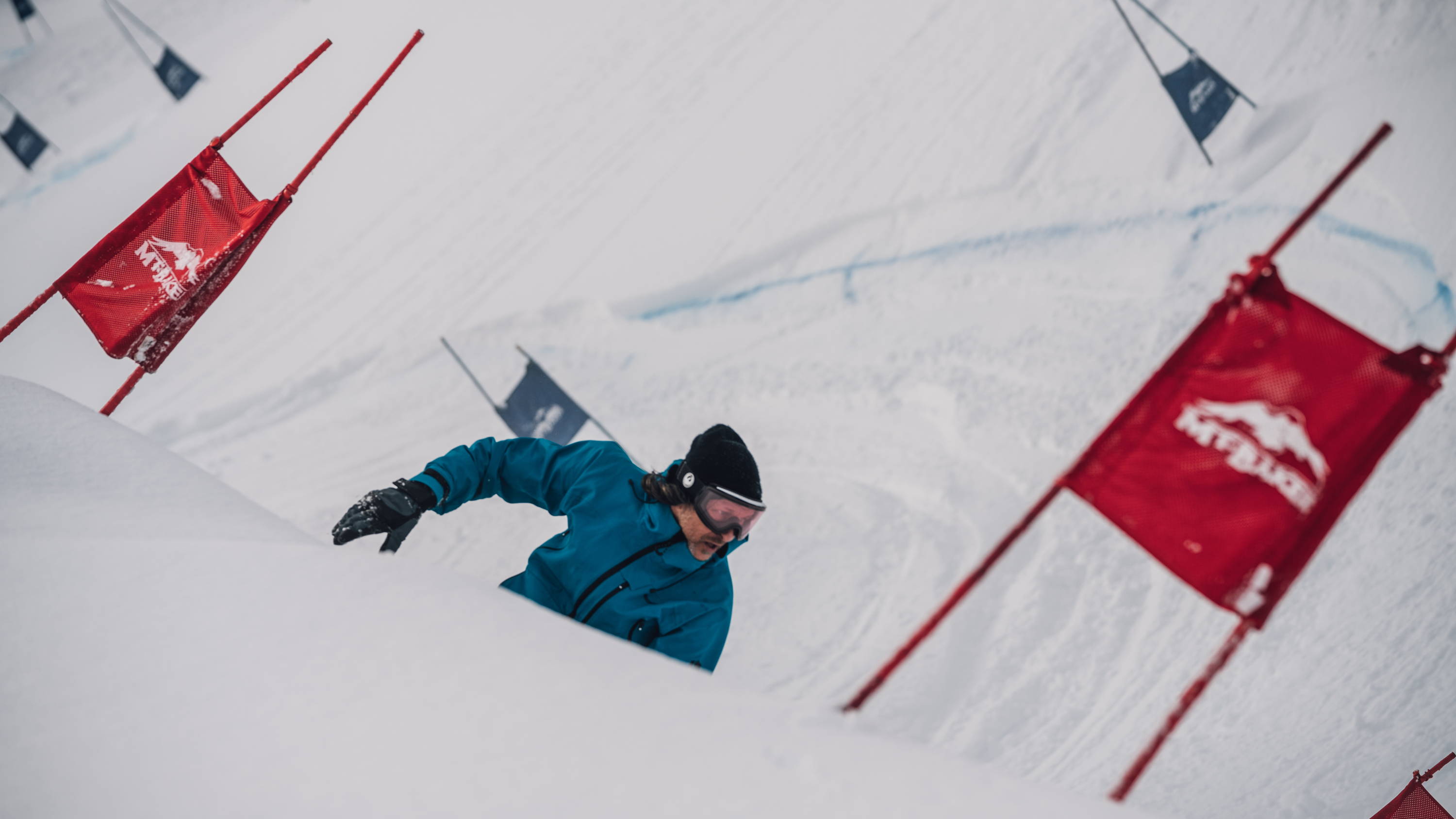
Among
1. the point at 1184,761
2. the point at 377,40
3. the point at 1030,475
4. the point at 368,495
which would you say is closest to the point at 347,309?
the point at 377,40

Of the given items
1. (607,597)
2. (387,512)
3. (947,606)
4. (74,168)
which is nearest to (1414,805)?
(947,606)

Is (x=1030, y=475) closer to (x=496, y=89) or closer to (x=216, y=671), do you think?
(x=216, y=671)

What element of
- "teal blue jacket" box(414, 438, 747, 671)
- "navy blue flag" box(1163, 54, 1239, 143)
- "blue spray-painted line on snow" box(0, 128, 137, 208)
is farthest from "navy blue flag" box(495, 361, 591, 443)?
"blue spray-painted line on snow" box(0, 128, 137, 208)

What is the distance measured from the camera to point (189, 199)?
7.59 ft

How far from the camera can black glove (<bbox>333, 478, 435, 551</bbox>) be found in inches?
52.8

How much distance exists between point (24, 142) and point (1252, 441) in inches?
239

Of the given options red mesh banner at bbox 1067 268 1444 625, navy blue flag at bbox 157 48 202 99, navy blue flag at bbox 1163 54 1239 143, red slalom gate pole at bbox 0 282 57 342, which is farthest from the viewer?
navy blue flag at bbox 157 48 202 99

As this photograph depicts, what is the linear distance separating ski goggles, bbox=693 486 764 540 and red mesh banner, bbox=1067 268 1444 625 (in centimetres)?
49

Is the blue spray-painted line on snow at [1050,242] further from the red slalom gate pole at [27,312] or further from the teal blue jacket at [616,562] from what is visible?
the teal blue jacket at [616,562]

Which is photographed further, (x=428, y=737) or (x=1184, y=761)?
(x=1184, y=761)

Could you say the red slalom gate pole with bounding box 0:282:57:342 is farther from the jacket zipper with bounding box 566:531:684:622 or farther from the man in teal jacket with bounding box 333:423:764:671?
the jacket zipper with bounding box 566:531:684:622

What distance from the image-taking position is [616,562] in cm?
136

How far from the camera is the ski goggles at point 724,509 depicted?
52.6 inches

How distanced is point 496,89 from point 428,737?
4064 millimetres
